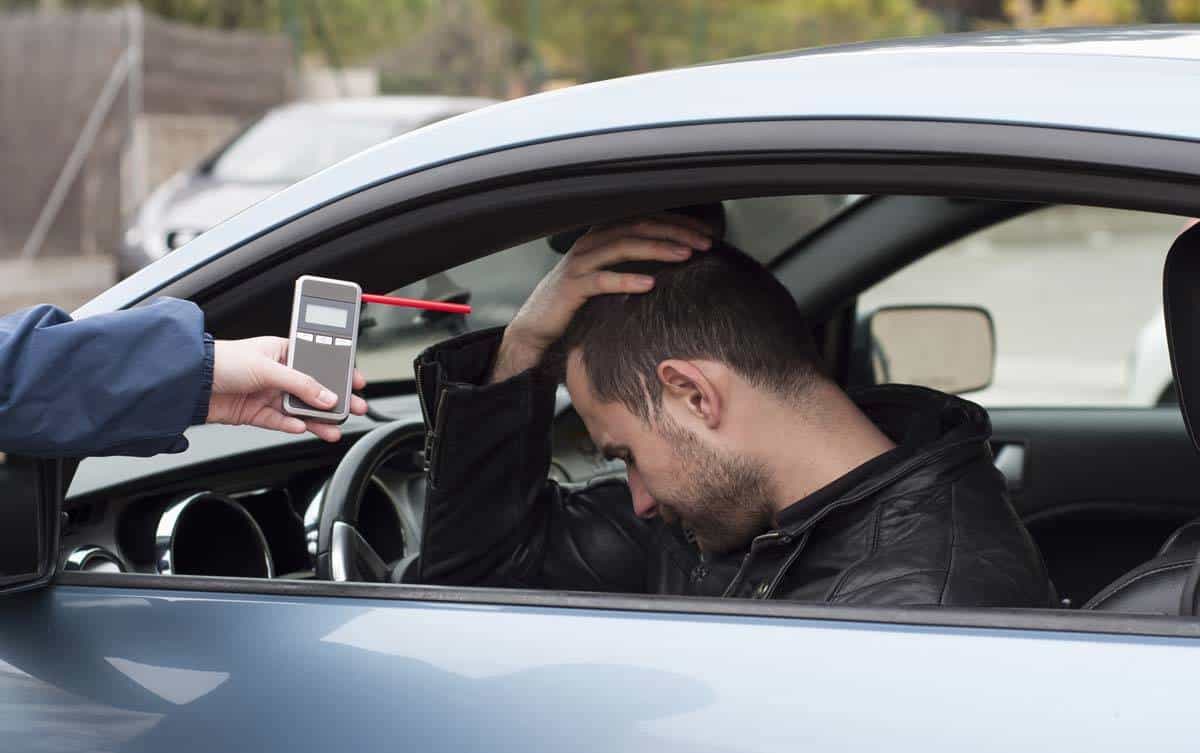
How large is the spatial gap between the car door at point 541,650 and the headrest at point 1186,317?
0.26m

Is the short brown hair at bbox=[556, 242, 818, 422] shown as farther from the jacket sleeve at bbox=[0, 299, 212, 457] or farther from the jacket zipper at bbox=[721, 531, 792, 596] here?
the jacket sleeve at bbox=[0, 299, 212, 457]

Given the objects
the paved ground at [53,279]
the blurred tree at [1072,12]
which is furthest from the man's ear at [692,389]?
the blurred tree at [1072,12]

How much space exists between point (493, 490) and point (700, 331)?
51 centimetres

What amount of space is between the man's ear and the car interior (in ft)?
0.76

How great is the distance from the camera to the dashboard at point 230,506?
5.98 ft

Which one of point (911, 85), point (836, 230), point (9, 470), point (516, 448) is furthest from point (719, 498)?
point (836, 230)

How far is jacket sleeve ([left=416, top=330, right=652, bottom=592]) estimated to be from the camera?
2045 mm

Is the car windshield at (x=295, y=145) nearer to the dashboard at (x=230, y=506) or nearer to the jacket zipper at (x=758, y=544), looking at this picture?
the dashboard at (x=230, y=506)

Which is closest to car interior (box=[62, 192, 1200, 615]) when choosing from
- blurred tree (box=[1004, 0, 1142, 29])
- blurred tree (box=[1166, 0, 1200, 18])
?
blurred tree (box=[1004, 0, 1142, 29])

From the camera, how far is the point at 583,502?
242 centimetres

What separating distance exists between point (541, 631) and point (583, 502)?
3.54 ft

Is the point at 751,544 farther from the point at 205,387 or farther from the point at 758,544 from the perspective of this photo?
the point at 205,387

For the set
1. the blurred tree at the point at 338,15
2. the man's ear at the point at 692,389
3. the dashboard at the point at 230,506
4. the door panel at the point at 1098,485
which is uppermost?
the blurred tree at the point at 338,15

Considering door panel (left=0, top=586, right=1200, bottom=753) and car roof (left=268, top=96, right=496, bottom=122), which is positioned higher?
car roof (left=268, top=96, right=496, bottom=122)
